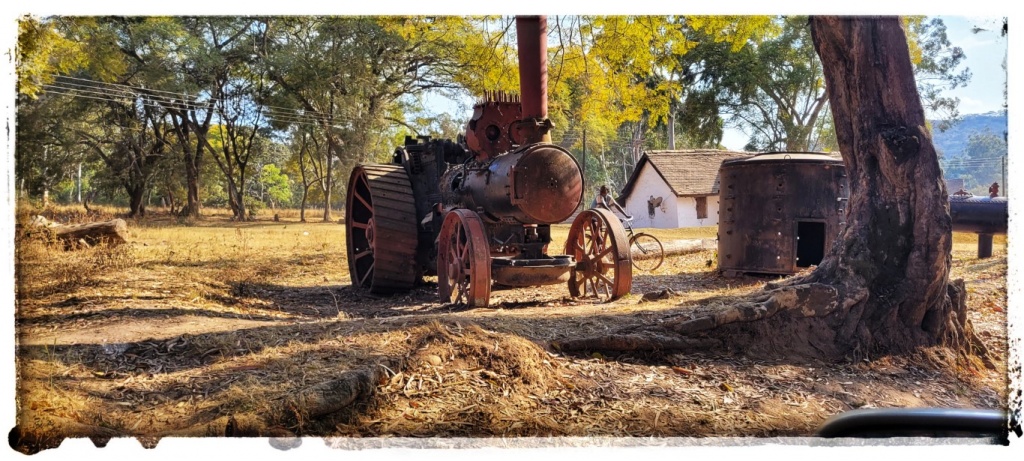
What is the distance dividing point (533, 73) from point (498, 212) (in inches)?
64.2

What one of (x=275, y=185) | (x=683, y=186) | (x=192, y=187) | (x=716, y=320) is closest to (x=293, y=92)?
(x=192, y=187)

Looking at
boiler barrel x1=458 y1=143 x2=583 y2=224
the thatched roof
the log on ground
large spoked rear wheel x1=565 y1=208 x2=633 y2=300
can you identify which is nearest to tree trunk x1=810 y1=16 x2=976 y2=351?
large spoked rear wheel x1=565 y1=208 x2=633 y2=300

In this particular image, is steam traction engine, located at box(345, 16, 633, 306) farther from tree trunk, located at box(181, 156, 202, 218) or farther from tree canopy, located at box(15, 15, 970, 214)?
tree trunk, located at box(181, 156, 202, 218)

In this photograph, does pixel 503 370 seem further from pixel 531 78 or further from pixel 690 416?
pixel 531 78

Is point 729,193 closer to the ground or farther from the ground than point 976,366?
farther from the ground

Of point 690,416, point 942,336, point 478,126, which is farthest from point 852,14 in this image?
point 478,126

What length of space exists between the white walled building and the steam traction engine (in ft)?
64.8

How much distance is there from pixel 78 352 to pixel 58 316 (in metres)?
1.63

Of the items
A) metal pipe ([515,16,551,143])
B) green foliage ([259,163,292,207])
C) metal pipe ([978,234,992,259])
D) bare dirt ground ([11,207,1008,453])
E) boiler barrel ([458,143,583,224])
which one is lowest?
bare dirt ground ([11,207,1008,453])

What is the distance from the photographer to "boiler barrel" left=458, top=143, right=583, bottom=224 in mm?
7711

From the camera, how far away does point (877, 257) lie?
5.50 m

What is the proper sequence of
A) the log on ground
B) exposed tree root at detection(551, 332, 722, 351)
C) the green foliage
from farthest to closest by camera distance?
1. the green foliage
2. the log on ground
3. exposed tree root at detection(551, 332, 722, 351)

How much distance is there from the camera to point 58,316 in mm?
6043

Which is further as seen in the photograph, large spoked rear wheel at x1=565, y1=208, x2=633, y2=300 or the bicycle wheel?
the bicycle wheel
